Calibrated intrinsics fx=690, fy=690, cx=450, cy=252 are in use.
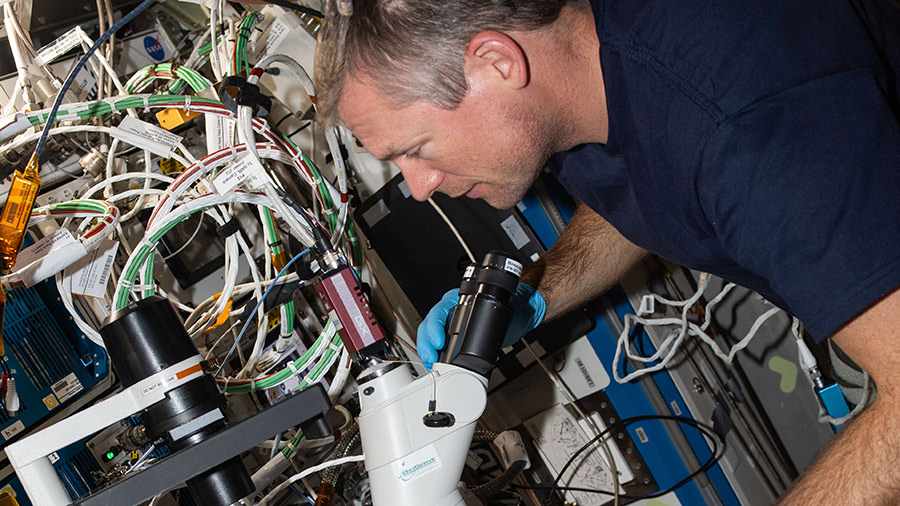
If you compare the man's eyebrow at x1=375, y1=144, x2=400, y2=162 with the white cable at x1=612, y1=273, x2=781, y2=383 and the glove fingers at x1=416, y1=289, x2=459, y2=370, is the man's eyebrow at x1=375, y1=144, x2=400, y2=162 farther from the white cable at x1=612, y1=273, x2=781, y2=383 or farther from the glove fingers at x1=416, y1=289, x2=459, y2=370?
the white cable at x1=612, y1=273, x2=781, y2=383

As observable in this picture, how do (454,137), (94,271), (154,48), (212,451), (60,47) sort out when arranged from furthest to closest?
(154,48)
(60,47)
(94,271)
(454,137)
(212,451)

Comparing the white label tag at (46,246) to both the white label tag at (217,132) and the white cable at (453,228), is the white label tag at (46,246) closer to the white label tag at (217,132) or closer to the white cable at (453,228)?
the white label tag at (217,132)

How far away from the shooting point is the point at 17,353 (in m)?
1.26

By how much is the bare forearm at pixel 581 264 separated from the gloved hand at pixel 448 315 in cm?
4

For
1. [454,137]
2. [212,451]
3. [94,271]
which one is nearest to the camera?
[212,451]

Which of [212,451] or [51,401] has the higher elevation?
[51,401]

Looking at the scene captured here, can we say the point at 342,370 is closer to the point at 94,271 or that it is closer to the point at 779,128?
the point at 94,271

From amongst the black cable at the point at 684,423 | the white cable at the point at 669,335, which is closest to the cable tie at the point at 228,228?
the white cable at the point at 669,335

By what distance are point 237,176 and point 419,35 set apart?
1.65 feet

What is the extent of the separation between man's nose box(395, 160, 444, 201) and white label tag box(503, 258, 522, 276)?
0.20 meters

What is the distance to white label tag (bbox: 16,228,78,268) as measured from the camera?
1.26m

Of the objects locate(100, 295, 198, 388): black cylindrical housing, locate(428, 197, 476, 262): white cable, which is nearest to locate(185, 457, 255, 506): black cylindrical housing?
locate(100, 295, 198, 388): black cylindrical housing

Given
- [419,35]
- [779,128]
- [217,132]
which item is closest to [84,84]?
[217,132]

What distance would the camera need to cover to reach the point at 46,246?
4.17 feet
